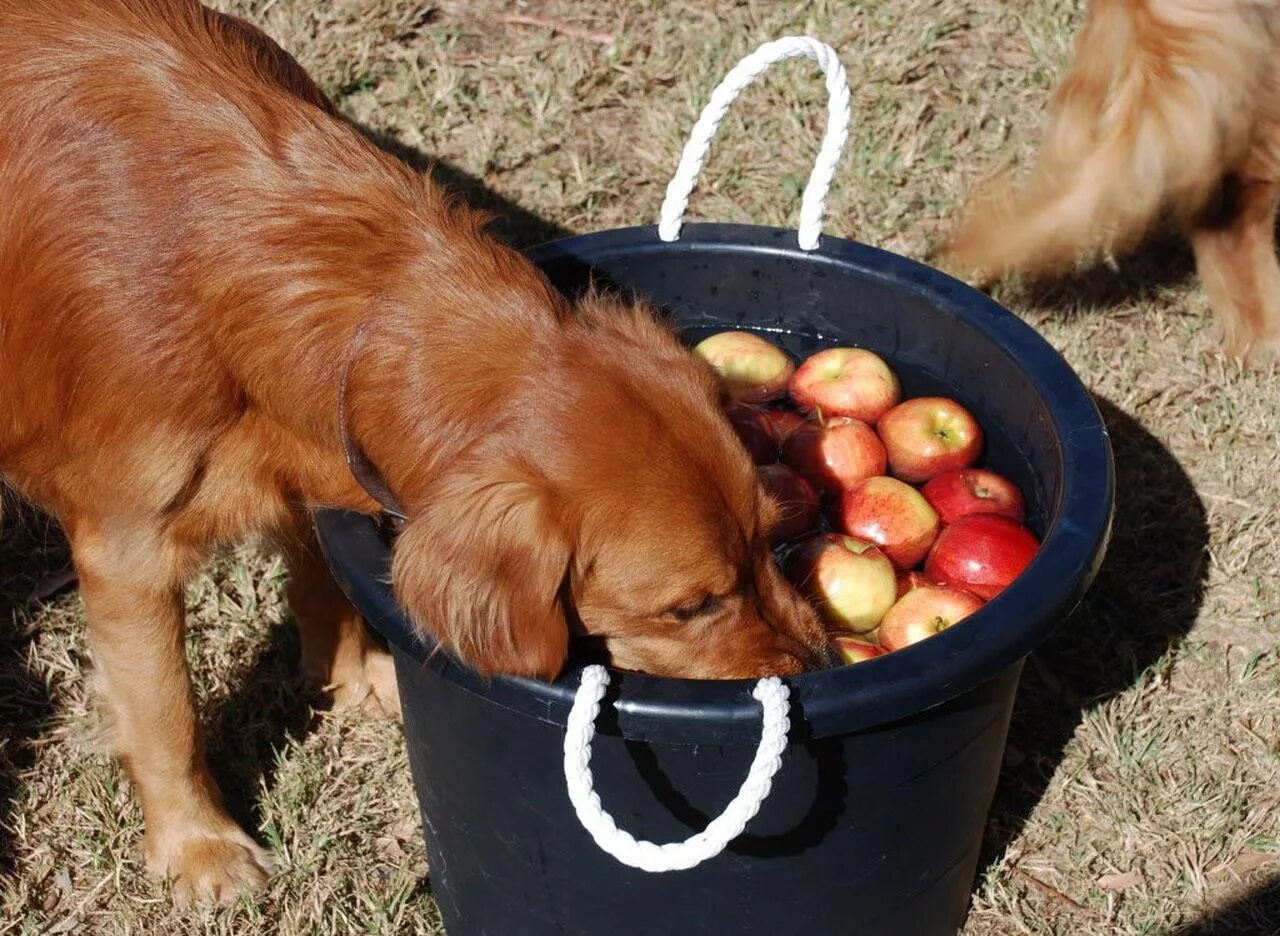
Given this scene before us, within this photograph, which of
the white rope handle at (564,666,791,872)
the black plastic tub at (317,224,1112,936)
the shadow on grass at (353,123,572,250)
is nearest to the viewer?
the white rope handle at (564,666,791,872)

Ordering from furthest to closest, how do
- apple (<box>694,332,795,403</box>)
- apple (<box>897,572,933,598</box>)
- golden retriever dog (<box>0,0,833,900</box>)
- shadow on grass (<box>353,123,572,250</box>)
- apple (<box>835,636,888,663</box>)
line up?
shadow on grass (<box>353,123,572,250</box>) < apple (<box>694,332,795,403</box>) < apple (<box>897,572,933,598</box>) < apple (<box>835,636,888,663</box>) < golden retriever dog (<box>0,0,833,900</box>)

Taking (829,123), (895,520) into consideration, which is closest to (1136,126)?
(829,123)

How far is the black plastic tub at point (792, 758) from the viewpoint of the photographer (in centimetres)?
259

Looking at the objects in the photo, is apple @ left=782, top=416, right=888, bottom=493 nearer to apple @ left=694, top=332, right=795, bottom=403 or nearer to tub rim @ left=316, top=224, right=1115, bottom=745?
apple @ left=694, top=332, right=795, bottom=403

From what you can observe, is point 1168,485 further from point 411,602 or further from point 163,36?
point 163,36

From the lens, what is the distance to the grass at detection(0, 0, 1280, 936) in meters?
3.77

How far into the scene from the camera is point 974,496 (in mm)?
3594

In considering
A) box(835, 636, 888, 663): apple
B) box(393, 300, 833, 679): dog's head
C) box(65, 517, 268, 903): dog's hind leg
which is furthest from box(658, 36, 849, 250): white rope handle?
box(65, 517, 268, 903): dog's hind leg

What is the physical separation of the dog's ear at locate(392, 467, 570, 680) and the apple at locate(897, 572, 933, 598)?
3.67ft

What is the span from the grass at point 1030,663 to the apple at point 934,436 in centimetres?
88

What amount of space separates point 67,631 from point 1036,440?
2822mm

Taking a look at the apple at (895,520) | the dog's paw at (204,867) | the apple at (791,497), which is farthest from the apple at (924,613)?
the dog's paw at (204,867)

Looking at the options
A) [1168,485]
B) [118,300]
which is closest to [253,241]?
[118,300]

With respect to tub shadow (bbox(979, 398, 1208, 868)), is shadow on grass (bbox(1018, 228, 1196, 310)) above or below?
above
